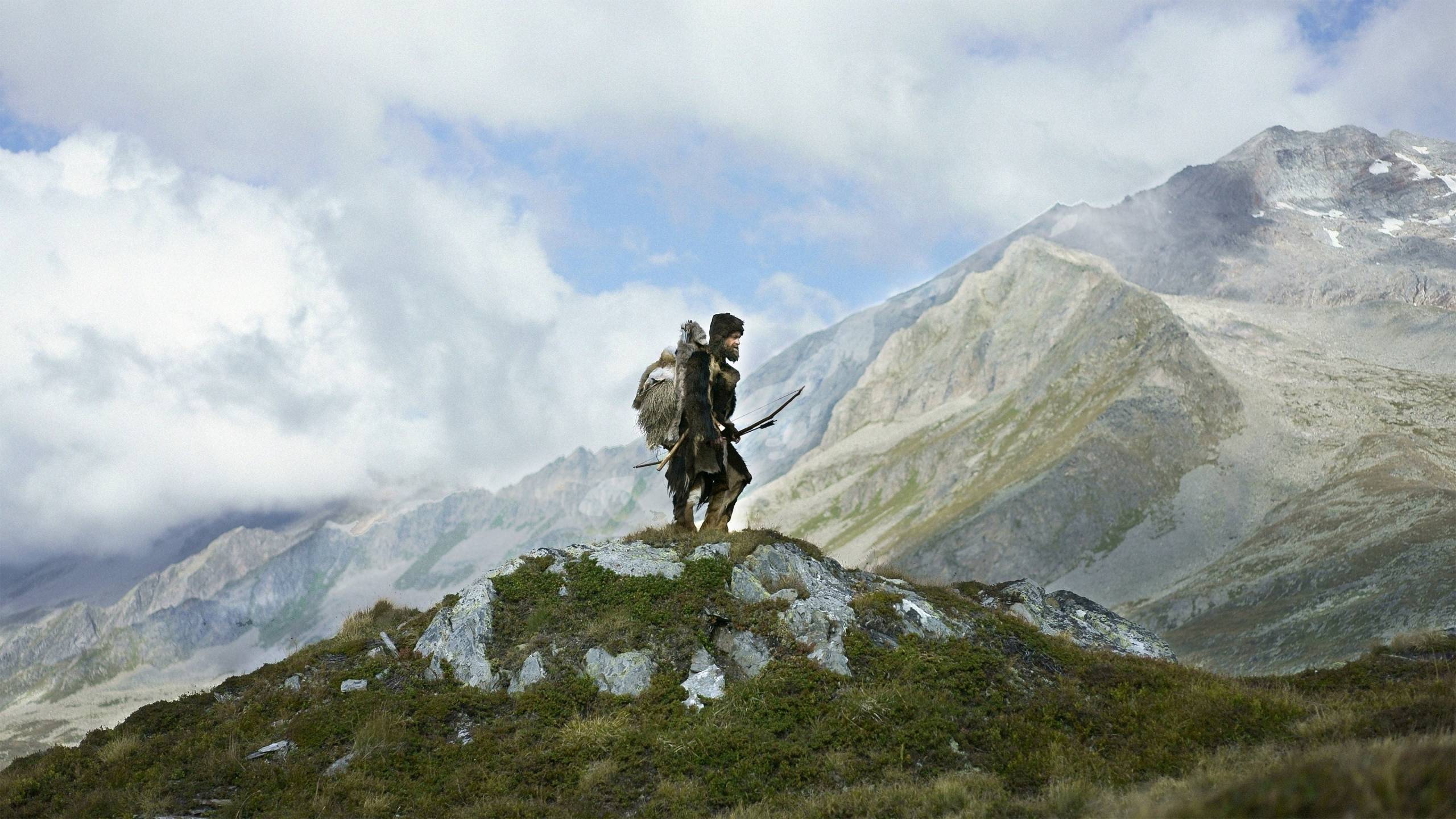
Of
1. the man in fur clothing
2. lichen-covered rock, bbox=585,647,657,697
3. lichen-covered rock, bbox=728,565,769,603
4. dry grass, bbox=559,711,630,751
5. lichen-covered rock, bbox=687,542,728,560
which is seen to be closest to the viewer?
dry grass, bbox=559,711,630,751

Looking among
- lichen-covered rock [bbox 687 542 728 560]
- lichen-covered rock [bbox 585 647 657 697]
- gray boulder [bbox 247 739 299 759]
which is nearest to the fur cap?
lichen-covered rock [bbox 687 542 728 560]

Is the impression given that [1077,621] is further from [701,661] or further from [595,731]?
[595,731]

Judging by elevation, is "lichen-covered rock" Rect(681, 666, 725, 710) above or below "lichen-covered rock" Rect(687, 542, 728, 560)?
below

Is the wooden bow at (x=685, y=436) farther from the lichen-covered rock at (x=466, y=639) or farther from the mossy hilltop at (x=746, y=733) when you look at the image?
the lichen-covered rock at (x=466, y=639)

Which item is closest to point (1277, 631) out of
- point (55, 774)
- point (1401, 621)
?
point (1401, 621)

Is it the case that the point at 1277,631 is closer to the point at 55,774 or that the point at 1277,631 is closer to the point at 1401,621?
the point at 1401,621

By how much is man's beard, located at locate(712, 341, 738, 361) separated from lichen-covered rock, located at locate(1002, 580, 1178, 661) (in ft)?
34.3

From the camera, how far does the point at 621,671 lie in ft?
52.9

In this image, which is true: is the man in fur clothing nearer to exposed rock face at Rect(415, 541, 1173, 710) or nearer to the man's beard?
the man's beard

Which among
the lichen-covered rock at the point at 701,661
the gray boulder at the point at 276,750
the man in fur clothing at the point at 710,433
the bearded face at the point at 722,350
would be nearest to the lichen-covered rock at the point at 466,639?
the gray boulder at the point at 276,750

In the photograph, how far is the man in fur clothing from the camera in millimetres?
21531

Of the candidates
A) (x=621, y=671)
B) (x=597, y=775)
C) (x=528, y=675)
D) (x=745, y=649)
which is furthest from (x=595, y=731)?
(x=745, y=649)

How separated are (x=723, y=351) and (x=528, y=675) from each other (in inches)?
378

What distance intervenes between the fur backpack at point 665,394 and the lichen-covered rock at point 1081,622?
10657 millimetres
